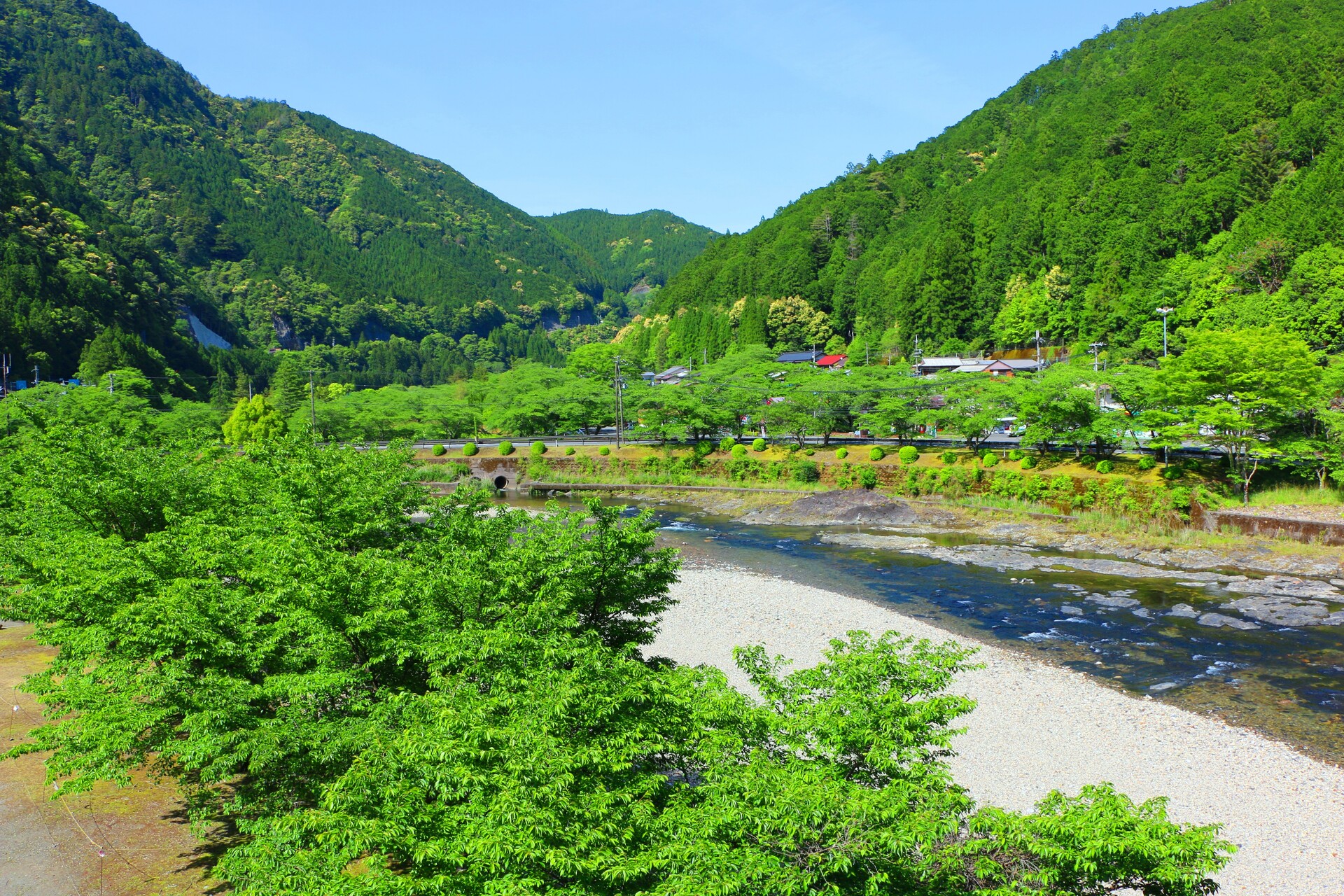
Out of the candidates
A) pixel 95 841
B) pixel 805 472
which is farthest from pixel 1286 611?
pixel 95 841

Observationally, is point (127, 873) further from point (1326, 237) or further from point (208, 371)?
point (208, 371)

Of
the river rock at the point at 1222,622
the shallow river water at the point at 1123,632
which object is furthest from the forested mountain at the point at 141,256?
the river rock at the point at 1222,622

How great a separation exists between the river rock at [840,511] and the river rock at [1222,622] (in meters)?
17.2

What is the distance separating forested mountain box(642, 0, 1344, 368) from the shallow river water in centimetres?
3397

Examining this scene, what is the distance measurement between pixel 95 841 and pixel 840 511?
116 ft

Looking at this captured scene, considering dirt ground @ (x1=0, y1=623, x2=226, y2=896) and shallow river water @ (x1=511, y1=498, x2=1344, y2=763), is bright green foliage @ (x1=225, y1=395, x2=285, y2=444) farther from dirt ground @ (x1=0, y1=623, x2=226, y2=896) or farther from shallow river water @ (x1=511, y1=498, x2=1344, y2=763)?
dirt ground @ (x1=0, y1=623, x2=226, y2=896)

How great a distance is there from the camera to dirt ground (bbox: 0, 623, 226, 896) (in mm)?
11281

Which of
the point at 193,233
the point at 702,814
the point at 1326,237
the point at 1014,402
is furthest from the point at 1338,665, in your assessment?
the point at 193,233

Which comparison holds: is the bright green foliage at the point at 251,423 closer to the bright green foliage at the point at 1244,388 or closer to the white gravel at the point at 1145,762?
the white gravel at the point at 1145,762

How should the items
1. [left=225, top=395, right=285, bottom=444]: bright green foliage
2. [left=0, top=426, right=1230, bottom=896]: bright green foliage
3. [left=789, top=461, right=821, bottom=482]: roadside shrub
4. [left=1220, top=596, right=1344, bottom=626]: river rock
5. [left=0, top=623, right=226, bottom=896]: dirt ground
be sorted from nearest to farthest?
[left=0, top=426, right=1230, bottom=896]: bright green foliage < [left=0, top=623, right=226, bottom=896]: dirt ground < [left=1220, top=596, right=1344, bottom=626]: river rock < [left=789, top=461, right=821, bottom=482]: roadside shrub < [left=225, top=395, right=285, bottom=444]: bright green foliage

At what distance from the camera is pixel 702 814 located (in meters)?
7.47

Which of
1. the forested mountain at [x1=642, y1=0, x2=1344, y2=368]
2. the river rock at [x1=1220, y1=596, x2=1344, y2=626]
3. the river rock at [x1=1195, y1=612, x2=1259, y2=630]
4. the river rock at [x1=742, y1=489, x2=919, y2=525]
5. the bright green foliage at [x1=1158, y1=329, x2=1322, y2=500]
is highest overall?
the forested mountain at [x1=642, y1=0, x2=1344, y2=368]

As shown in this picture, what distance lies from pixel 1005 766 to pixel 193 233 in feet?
605

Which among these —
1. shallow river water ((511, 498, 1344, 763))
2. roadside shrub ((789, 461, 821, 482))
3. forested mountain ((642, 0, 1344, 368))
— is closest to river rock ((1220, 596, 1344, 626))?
shallow river water ((511, 498, 1344, 763))
